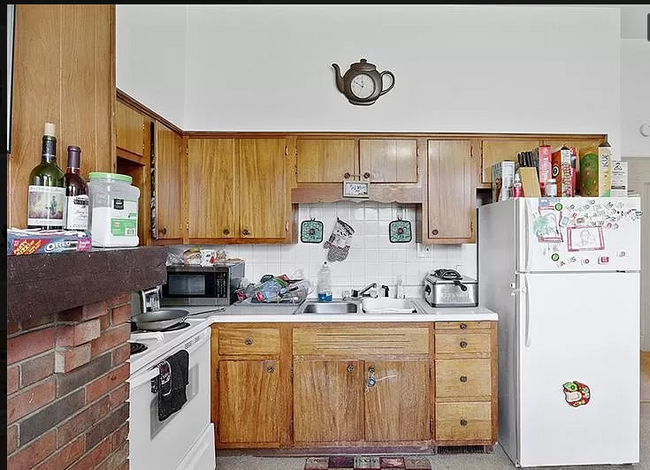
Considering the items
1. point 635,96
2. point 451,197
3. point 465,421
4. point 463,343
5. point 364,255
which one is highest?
point 635,96

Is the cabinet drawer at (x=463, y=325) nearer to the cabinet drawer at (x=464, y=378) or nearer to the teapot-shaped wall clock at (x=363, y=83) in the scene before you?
the cabinet drawer at (x=464, y=378)

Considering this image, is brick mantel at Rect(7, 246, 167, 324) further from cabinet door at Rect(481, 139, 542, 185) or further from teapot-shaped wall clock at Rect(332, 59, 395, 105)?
cabinet door at Rect(481, 139, 542, 185)

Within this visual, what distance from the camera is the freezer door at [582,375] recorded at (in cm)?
268

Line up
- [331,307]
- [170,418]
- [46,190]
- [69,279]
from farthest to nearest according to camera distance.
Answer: [331,307] < [170,418] < [46,190] < [69,279]

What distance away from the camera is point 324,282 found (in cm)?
348

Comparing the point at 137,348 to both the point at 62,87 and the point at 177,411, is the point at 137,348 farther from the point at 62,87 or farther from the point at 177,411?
the point at 62,87

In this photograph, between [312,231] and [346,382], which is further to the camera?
[312,231]

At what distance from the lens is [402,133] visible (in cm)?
326

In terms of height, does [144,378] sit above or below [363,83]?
below

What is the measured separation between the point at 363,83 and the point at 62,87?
226 cm

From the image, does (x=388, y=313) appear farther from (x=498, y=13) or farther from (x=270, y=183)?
(x=498, y=13)

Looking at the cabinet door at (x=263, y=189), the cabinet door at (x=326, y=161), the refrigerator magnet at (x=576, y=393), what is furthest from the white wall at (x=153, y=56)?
the refrigerator magnet at (x=576, y=393)

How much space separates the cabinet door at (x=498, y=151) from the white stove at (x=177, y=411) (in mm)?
1993

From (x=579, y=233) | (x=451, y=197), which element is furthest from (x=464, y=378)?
(x=451, y=197)
